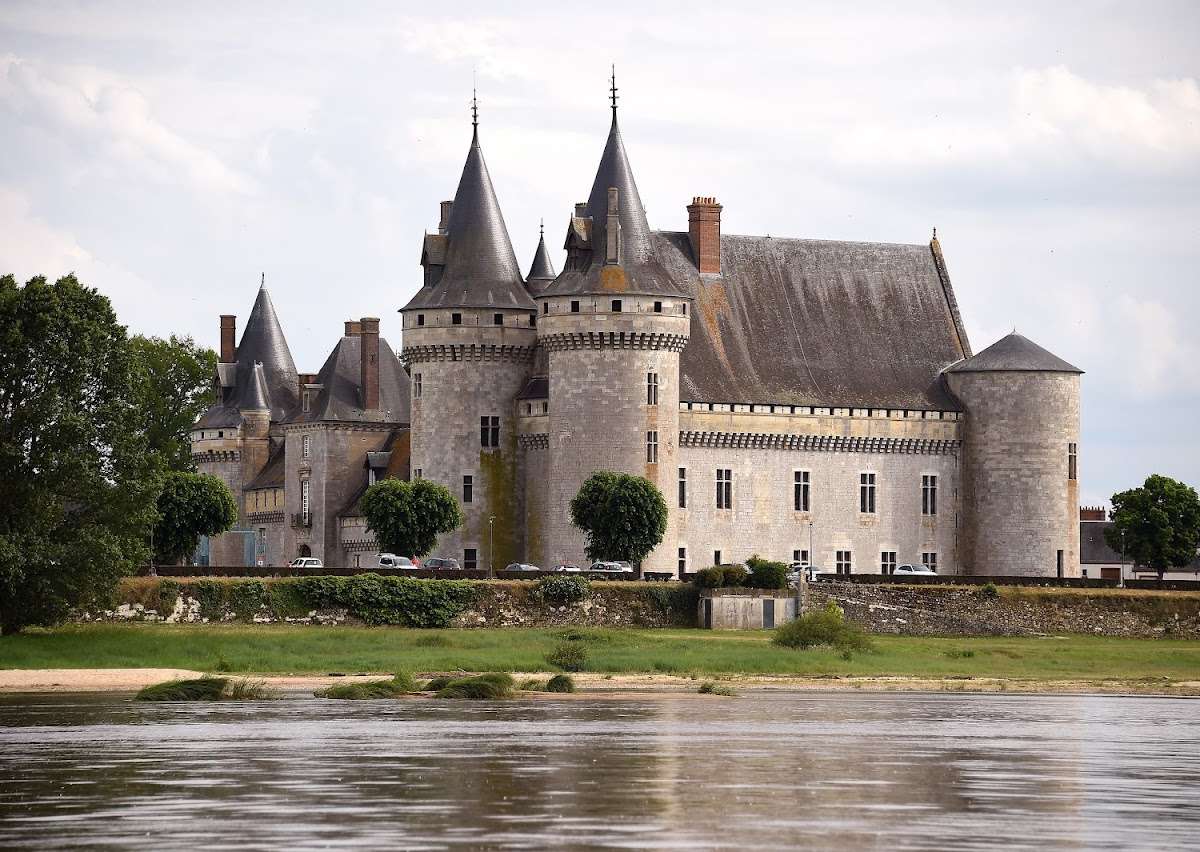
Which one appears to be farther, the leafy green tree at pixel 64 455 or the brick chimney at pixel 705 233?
the brick chimney at pixel 705 233

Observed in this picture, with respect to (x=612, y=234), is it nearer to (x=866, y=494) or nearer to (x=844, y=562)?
(x=866, y=494)

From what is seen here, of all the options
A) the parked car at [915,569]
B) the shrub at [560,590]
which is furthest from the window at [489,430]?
the parked car at [915,569]

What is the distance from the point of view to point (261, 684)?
5353 centimetres

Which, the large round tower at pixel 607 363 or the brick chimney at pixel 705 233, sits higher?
the brick chimney at pixel 705 233

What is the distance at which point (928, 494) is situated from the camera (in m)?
95.7

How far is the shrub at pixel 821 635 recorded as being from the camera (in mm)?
67812

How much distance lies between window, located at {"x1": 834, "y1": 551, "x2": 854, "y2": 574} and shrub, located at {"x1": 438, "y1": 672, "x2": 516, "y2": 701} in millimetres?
40551

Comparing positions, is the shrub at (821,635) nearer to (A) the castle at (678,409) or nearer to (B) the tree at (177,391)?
(A) the castle at (678,409)

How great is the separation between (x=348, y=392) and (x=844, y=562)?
65.6ft

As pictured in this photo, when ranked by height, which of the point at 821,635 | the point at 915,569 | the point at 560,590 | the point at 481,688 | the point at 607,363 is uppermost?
the point at 607,363

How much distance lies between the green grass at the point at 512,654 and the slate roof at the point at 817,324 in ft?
70.7

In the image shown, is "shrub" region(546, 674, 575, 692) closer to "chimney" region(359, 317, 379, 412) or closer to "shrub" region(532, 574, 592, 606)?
"shrub" region(532, 574, 592, 606)

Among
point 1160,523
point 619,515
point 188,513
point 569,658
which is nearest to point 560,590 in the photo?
point 619,515

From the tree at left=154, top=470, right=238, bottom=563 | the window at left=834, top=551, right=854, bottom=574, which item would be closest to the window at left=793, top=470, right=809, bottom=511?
the window at left=834, top=551, right=854, bottom=574
